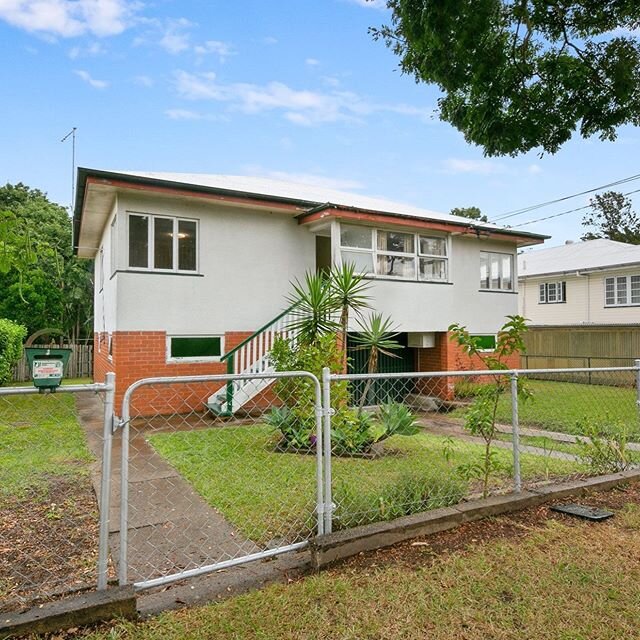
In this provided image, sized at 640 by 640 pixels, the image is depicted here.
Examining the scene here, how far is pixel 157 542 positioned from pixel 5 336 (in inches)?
479

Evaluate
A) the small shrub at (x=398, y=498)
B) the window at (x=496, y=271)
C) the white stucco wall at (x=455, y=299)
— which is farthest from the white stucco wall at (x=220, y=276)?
the small shrub at (x=398, y=498)

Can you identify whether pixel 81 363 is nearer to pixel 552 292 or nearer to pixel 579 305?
pixel 552 292

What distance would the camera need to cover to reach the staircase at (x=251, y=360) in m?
9.82

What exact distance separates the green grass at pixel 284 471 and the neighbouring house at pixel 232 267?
6.28 feet

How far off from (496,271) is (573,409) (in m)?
5.51

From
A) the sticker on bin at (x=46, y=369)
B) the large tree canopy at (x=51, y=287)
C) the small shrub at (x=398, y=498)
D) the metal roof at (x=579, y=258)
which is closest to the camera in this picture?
the sticker on bin at (x=46, y=369)

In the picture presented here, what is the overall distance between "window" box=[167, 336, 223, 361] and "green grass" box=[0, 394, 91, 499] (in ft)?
7.41

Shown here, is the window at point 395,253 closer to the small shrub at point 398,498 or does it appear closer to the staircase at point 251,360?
the staircase at point 251,360

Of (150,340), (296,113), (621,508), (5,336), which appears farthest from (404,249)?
(5,336)

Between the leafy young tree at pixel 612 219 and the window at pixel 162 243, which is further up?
the leafy young tree at pixel 612 219

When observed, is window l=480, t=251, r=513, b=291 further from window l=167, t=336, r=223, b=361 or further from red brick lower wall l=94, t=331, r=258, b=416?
red brick lower wall l=94, t=331, r=258, b=416

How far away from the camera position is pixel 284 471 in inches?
221

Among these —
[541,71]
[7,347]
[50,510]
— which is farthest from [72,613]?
[7,347]

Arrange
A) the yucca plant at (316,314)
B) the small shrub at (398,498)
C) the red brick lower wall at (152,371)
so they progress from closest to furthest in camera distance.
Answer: the small shrub at (398,498), the yucca plant at (316,314), the red brick lower wall at (152,371)
